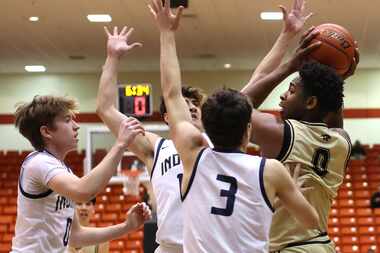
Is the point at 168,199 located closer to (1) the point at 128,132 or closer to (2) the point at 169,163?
(2) the point at 169,163

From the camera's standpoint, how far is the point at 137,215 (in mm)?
4059

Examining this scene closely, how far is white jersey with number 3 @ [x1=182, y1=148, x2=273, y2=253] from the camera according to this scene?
110 inches

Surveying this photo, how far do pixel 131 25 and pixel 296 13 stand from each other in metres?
10.8

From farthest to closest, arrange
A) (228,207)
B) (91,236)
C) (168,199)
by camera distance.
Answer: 1. (91,236)
2. (168,199)
3. (228,207)

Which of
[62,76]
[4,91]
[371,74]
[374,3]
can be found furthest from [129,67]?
[374,3]

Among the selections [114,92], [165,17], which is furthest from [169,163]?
[165,17]

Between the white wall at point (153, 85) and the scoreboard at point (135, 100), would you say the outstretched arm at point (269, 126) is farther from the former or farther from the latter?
the white wall at point (153, 85)

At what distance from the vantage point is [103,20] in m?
14.0

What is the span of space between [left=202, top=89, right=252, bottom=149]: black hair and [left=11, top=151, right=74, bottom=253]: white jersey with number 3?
1.11 m

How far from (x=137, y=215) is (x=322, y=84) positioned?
4.35 feet

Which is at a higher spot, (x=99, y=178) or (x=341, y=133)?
(x=341, y=133)

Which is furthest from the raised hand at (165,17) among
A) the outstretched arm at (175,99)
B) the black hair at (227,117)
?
the black hair at (227,117)

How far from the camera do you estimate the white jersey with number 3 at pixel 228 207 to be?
280 cm

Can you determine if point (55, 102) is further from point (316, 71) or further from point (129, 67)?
point (129, 67)
